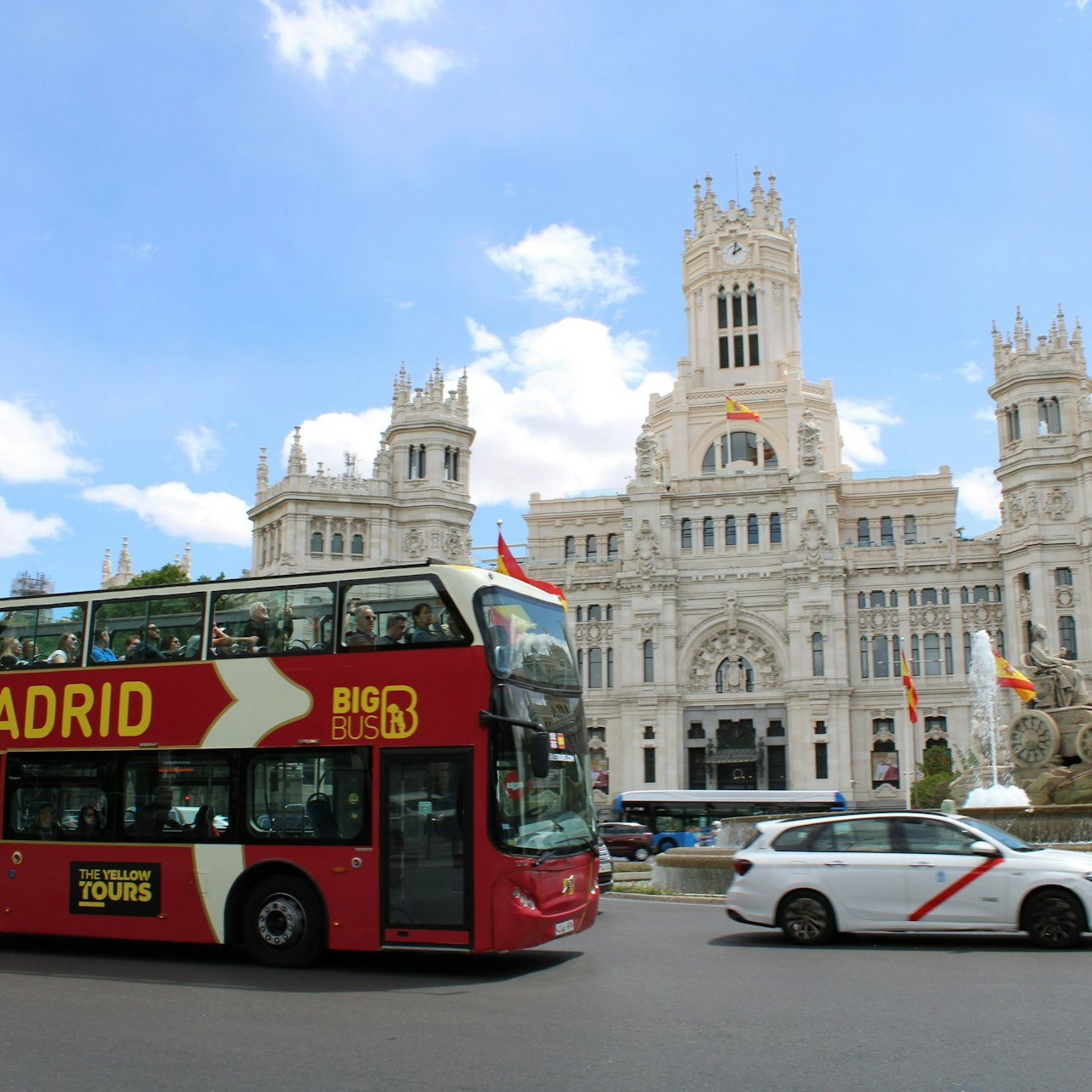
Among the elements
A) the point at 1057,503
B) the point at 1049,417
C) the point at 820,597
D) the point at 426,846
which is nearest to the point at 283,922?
the point at 426,846

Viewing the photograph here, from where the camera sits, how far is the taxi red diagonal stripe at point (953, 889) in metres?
13.5

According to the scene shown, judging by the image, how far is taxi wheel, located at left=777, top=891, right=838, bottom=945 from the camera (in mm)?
14328

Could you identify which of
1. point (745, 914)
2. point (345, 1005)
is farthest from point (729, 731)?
point (345, 1005)

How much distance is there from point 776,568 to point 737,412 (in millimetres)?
11145

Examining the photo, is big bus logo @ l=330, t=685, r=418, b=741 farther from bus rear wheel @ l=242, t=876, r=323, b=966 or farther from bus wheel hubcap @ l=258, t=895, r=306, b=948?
bus wheel hubcap @ l=258, t=895, r=306, b=948

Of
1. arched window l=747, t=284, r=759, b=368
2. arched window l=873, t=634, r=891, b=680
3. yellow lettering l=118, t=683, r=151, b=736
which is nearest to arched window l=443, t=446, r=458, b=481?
arched window l=747, t=284, r=759, b=368

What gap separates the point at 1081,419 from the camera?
66.1m

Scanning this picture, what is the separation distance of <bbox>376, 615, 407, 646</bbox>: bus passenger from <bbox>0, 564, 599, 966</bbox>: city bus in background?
0.12ft

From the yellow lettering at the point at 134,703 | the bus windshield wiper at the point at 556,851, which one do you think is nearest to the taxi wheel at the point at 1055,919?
the bus windshield wiper at the point at 556,851

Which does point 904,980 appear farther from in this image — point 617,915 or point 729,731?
point 729,731

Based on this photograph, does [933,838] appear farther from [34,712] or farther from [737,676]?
[737,676]

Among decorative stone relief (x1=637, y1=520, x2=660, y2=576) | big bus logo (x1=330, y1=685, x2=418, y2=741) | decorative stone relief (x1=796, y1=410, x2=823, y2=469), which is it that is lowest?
big bus logo (x1=330, y1=685, x2=418, y2=741)

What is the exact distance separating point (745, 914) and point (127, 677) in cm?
803

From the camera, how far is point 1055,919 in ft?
44.1
